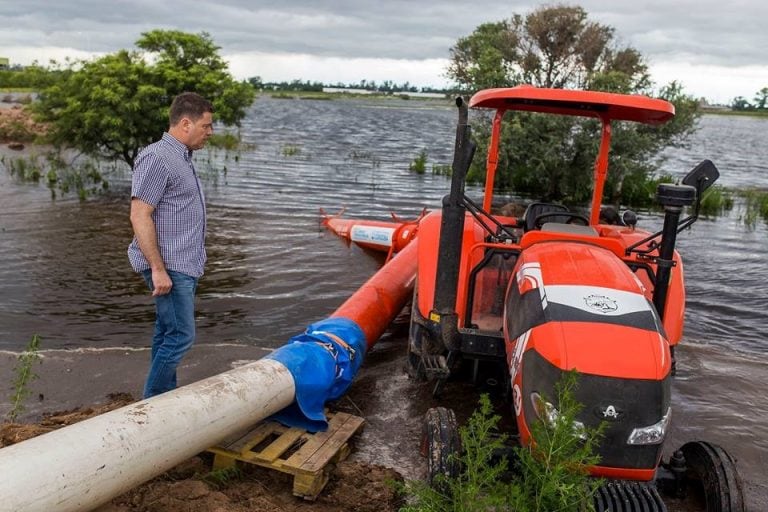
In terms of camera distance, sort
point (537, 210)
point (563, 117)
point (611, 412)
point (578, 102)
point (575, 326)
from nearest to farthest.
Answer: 1. point (611, 412)
2. point (575, 326)
3. point (578, 102)
4. point (537, 210)
5. point (563, 117)

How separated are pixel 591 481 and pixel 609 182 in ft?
46.2

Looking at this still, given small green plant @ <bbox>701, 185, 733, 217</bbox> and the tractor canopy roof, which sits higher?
the tractor canopy roof

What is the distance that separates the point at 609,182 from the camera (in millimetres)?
16484

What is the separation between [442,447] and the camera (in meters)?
4.02

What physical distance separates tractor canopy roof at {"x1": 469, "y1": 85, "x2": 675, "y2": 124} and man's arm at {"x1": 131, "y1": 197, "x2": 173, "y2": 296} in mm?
2715

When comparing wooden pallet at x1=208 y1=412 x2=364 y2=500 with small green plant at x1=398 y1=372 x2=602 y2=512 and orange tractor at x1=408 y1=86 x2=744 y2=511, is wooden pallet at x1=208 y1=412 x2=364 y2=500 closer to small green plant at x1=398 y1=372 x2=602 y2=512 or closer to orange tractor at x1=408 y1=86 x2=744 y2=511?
orange tractor at x1=408 y1=86 x2=744 y2=511

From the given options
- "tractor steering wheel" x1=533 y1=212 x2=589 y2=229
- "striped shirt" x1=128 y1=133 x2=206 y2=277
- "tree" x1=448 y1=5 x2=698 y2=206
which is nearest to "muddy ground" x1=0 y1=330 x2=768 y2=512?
"striped shirt" x1=128 y1=133 x2=206 y2=277

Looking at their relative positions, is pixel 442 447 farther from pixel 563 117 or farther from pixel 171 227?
pixel 563 117

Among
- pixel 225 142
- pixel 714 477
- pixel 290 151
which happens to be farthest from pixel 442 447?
pixel 225 142

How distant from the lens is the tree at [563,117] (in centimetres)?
1577

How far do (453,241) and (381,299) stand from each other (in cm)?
235

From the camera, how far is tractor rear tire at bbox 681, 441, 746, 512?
12.7ft

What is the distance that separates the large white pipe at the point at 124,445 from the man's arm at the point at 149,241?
747 millimetres

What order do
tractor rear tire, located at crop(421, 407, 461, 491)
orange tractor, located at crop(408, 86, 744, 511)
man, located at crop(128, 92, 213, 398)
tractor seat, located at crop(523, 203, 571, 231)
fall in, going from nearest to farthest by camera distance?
orange tractor, located at crop(408, 86, 744, 511) < tractor rear tire, located at crop(421, 407, 461, 491) < man, located at crop(128, 92, 213, 398) < tractor seat, located at crop(523, 203, 571, 231)
